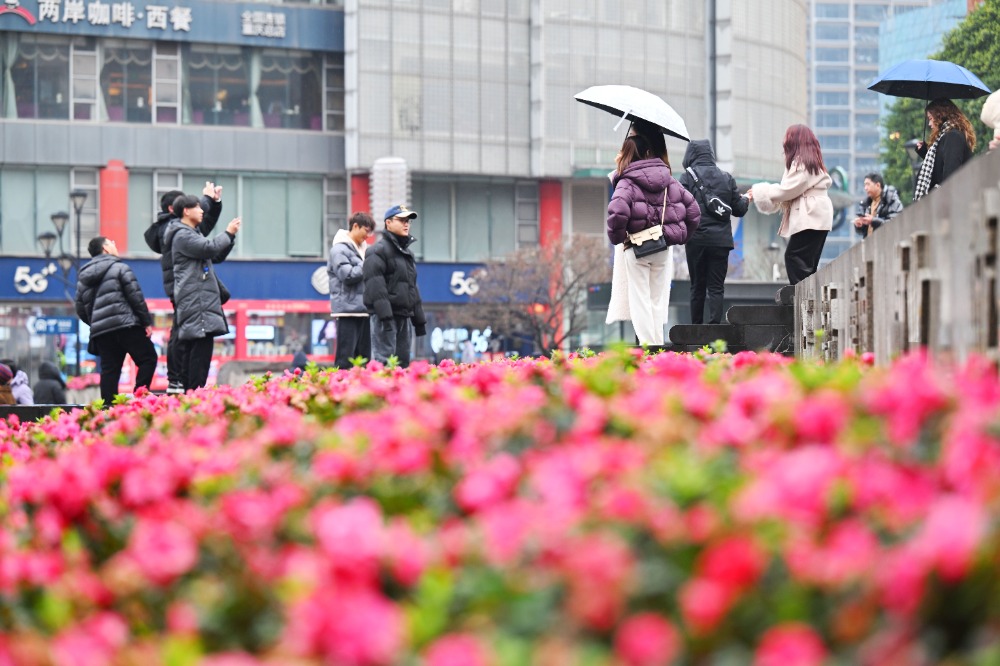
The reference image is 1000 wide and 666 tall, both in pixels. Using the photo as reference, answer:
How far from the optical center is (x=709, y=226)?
1297cm

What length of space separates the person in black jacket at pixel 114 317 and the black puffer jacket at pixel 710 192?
13.7ft

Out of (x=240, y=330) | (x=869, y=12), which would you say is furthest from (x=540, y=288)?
(x=869, y=12)

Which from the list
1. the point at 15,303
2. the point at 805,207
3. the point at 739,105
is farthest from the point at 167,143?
the point at 805,207

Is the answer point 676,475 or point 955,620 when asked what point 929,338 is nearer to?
point 676,475

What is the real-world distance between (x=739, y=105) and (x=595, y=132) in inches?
206

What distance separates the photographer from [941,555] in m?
2.15

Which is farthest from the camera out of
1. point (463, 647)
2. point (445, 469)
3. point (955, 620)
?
point (445, 469)

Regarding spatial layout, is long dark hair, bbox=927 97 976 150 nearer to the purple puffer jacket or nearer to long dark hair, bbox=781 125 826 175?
long dark hair, bbox=781 125 826 175

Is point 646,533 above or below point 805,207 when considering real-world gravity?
below

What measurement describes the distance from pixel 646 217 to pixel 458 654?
32.0 feet

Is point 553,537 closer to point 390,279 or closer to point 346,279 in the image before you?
point 390,279

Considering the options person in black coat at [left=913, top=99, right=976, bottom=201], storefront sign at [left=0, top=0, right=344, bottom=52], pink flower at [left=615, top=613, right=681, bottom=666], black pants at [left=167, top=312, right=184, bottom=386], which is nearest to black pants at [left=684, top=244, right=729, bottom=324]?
person in black coat at [left=913, top=99, right=976, bottom=201]

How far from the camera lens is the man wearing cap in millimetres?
13469

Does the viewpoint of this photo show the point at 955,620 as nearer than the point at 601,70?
Yes
